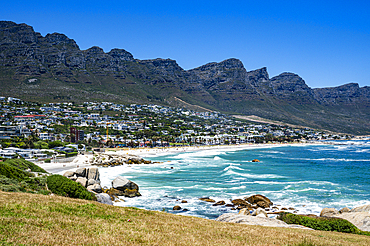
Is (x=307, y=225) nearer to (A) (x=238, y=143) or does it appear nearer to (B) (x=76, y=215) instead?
(B) (x=76, y=215)

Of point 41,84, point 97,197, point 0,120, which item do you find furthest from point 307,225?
point 41,84

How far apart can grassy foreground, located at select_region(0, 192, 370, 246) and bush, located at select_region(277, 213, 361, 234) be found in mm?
5871

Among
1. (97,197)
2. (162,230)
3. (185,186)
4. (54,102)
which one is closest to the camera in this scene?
(162,230)

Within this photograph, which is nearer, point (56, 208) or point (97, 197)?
point (56, 208)

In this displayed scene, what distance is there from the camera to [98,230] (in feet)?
36.6

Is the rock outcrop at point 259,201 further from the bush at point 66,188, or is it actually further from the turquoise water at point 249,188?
the bush at point 66,188

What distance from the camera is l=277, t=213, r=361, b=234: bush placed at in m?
19.3

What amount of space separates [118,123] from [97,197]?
133751 mm

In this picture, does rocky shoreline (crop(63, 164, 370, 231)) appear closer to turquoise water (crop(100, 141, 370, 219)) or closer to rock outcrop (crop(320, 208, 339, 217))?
rock outcrop (crop(320, 208, 339, 217))

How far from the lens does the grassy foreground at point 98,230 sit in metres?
9.53

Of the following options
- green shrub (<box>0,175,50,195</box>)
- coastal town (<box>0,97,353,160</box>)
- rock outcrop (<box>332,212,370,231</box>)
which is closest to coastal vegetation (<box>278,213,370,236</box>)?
rock outcrop (<box>332,212,370,231</box>)

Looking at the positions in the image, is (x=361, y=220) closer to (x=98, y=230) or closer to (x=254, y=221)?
(x=254, y=221)

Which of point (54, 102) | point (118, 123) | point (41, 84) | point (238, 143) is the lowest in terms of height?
point (238, 143)

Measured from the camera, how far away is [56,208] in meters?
13.8
